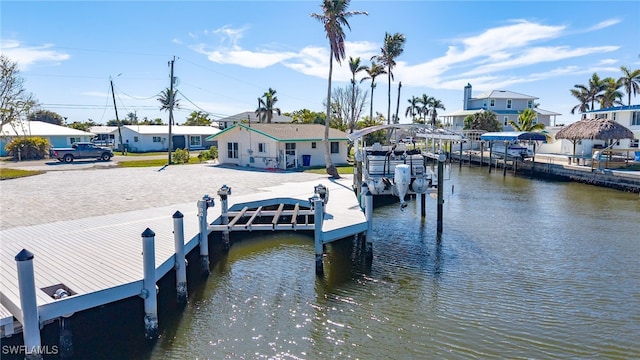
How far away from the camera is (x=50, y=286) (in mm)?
6773

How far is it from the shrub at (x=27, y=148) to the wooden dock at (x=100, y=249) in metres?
31.7

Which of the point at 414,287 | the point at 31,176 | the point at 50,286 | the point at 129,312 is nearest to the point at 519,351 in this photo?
the point at 414,287

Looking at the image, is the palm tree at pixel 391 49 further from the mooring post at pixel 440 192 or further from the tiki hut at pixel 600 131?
the mooring post at pixel 440 192

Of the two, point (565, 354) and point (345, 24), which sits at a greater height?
point (345, 24)

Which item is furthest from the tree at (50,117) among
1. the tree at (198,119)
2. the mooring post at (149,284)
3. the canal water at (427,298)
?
the mooring post at (149,284)

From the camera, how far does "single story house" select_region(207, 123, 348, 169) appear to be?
91.0 feet

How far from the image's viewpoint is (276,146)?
27.6m

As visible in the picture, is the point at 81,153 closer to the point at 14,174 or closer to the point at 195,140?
the point at 14,174

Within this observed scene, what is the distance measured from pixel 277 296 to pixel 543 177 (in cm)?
2860

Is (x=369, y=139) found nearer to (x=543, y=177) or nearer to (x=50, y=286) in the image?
(x=543, y=177)

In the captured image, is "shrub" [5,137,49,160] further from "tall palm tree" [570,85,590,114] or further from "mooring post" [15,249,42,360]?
"tall palm tree" [570,85,590,114]

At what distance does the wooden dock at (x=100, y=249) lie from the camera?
623cm

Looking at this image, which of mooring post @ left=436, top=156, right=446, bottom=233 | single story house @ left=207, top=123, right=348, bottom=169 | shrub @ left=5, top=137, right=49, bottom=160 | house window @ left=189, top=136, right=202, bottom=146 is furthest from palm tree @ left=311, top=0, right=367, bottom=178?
house window @ left=189, top=136, right=202, bottom=146

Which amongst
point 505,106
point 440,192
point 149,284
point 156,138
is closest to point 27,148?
point 156,138
